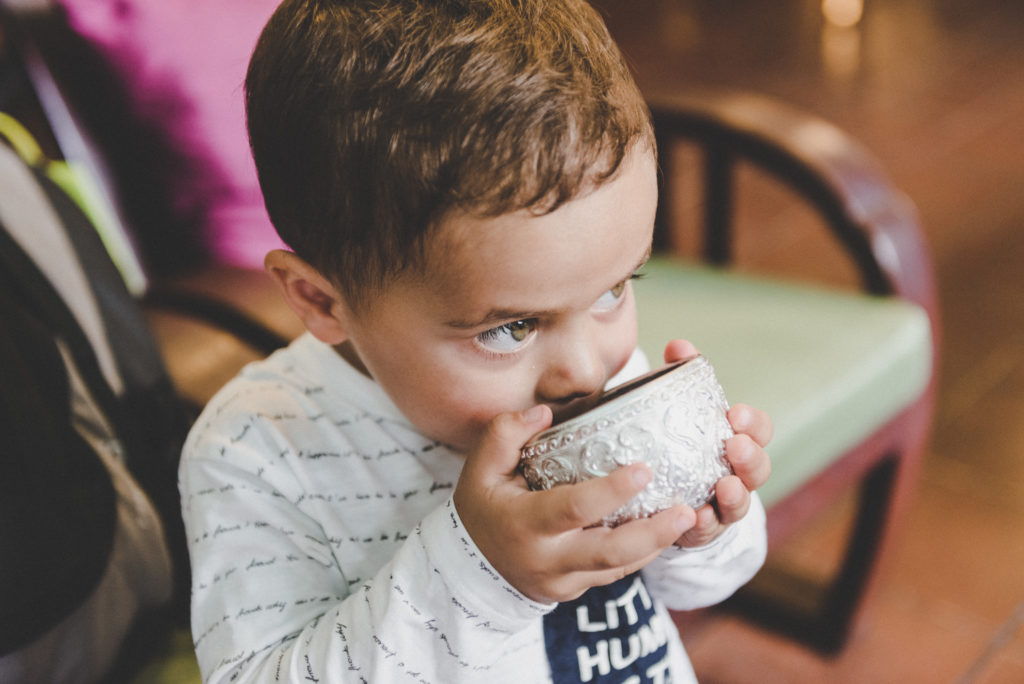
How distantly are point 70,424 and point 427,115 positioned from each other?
39 centimetres

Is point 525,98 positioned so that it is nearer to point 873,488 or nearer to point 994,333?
point 873,488

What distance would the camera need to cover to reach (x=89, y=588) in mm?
686

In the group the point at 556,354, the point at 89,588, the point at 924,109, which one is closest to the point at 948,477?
the point at 556,354

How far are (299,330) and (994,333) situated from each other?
1498 mm

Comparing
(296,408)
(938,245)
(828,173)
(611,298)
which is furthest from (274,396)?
(938,245)

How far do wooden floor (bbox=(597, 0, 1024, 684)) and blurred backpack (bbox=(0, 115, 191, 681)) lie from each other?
47cm

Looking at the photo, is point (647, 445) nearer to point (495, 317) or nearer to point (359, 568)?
point (495, 317)

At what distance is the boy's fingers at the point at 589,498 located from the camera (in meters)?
0.49

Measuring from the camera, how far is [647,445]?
51cm

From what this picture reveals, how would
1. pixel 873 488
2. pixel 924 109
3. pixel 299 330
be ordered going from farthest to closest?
pixel 924 109 → pixel 873 488 → pixel 299 330

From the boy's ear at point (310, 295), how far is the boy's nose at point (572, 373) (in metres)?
0.14

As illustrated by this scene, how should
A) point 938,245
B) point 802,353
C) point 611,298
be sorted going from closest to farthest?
point 611,298 → point 802,353 → point 938,245

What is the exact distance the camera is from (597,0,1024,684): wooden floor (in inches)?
51.9

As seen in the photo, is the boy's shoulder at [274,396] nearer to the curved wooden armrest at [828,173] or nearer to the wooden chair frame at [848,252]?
the wooden chair frame at [848,252]
